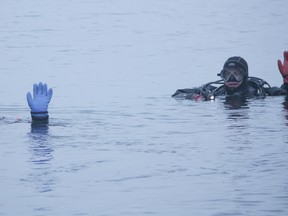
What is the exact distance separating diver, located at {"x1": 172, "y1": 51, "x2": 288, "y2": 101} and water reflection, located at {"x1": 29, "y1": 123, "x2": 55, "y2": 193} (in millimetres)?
4267

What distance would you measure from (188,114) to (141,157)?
16.8 ft

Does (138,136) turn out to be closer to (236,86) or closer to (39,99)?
A: (39,99)

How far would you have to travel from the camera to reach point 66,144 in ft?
57.9

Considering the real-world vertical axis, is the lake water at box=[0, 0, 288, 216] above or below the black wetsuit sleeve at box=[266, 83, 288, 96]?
below

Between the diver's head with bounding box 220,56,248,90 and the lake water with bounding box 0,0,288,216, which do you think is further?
the diver's head with bounding box 220,56,248,90

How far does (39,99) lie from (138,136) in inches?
65.0

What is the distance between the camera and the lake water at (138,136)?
13.7m

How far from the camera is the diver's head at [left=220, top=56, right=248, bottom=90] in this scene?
22484mm

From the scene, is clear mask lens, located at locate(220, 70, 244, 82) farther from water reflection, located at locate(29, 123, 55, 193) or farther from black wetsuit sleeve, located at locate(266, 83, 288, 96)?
water reflection, located at locate(29, 123, 55, 193)

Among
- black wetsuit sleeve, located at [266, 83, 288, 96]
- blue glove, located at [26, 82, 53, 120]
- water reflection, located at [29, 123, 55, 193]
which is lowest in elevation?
water reflection, located at [29, 123, 55, 193]

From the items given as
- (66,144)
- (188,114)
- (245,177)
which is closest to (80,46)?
(188,114)

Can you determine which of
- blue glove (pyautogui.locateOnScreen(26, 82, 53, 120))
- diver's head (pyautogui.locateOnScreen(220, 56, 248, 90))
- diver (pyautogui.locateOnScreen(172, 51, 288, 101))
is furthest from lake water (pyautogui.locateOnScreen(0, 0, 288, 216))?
diver's head (pyautogui.locateOnScreen(220, 56, 248, 90))

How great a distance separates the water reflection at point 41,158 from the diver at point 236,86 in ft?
→ 14.0

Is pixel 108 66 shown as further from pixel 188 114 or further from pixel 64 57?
pixel 188 114
